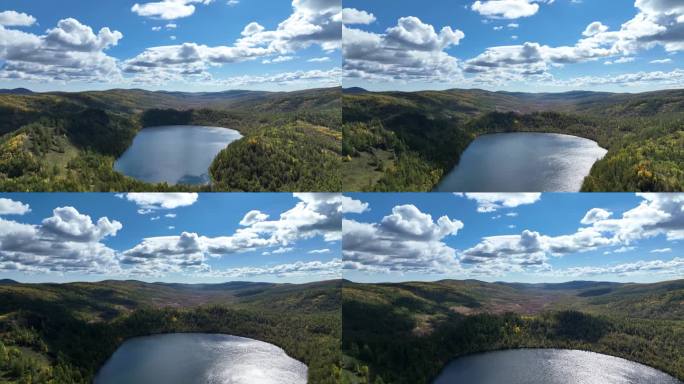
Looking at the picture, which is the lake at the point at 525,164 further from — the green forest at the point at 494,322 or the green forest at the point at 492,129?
the green forest at the point at 494,322

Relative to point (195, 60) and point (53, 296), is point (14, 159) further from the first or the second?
point (195, 60)

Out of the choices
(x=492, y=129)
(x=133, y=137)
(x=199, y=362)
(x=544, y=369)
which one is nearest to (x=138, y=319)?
(x=199, y=362)

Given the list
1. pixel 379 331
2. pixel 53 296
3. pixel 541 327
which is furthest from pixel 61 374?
pixel 541 327

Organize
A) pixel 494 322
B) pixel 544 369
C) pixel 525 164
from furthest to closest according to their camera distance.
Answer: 1. pixel 494 322
2. pixel 544 369
3. pixel 525 164

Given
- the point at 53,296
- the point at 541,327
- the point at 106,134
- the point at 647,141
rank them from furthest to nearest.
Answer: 1. the point at 541,327
2. the point at 53,296
3. the point at 106,134
4. the point at 647,141

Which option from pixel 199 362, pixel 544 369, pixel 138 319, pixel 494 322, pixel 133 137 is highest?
pixel 133 137

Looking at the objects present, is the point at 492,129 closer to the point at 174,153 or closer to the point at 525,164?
the point at 525,164
